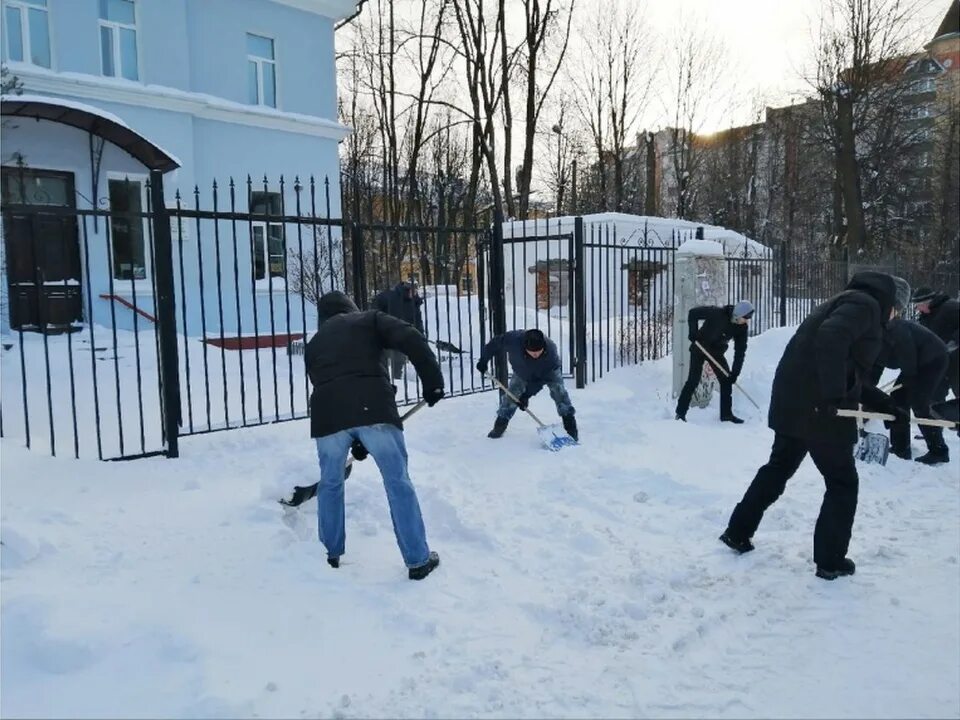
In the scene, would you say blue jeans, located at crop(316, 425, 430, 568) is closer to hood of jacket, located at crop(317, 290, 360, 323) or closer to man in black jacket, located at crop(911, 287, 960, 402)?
hood of jacket, located at crop(317, 290, 360, 323)

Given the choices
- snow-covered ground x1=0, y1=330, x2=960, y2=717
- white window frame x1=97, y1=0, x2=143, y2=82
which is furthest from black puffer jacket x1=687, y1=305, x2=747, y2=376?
white window frame x1=97, y1=0, x2=143, y2=82

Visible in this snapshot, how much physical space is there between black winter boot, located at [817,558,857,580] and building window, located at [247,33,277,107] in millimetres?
14693

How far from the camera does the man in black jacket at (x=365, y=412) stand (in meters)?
3.98

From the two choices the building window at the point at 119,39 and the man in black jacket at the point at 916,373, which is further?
the building window at the point at 119,39

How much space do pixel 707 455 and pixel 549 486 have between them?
1.89 meters

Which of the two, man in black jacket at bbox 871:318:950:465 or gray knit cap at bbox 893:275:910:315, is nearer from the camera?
gray knit cap at bbox 893:275:910:315

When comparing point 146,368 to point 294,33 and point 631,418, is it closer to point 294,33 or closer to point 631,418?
point 631,418

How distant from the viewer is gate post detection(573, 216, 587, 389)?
28.3 ft

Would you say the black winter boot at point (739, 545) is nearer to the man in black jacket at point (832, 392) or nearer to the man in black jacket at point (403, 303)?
the man in black jacket at point (832, 392)

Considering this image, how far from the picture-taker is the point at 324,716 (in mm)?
2914

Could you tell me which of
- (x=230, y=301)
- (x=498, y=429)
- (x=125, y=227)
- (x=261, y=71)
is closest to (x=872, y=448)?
(x=498, y=429)

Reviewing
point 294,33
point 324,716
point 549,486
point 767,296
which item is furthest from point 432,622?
point 294,33

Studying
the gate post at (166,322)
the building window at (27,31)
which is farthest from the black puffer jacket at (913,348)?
the building window at (27,31)

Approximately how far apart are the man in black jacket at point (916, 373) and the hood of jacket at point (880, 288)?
2.48 meters
